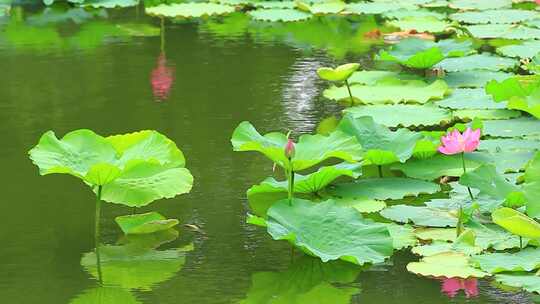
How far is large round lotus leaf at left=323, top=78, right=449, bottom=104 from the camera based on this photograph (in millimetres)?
3971

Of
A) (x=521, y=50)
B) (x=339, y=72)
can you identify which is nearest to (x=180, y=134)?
(x=339, y=72)

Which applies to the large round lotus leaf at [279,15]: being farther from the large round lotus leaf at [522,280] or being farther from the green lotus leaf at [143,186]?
the large round lotus leaf at [522,280]

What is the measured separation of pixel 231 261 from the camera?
261 centimetres

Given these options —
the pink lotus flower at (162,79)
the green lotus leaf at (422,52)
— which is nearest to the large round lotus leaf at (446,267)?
the green lotus leaf at (422,52)

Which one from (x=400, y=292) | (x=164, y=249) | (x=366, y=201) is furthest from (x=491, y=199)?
(x=164, y=249)

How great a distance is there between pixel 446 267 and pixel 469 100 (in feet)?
4.97

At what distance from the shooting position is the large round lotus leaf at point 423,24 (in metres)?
5.40

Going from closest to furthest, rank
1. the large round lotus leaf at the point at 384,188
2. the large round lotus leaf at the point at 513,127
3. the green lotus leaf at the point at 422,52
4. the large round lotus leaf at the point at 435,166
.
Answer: the large round lotus leaf at the point at 384,188 < the large round lotus leaf at the point at 435,166 < the large round lotus leaf at the point at 513,127 < the green lotus leaf at the point at 422,52

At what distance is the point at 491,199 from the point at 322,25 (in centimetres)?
304

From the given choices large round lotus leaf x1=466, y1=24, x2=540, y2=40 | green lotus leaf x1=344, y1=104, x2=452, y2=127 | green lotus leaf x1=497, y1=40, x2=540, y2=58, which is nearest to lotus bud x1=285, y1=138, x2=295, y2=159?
green lotus leaf x1=344, y1=104, x2=452, y2=127

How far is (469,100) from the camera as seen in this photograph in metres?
3.91

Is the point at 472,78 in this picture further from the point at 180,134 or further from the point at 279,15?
the point at 279,15

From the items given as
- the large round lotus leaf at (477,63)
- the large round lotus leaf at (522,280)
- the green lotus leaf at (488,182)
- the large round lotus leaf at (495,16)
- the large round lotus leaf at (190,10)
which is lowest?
the large round lotus leaf at (190,10)

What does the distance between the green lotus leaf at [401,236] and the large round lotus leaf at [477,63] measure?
1.73m
